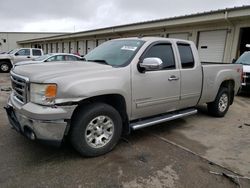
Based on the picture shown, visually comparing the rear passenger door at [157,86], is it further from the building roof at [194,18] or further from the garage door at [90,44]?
the garage door at [90,44]

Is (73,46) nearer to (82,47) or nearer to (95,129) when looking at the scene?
(82,47)

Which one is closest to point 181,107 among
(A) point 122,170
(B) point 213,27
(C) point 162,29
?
(A) point 122,170

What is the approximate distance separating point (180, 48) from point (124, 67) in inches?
65.8

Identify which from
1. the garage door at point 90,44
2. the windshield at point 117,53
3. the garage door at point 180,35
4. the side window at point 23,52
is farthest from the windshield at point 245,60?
the garage door at point 90,44

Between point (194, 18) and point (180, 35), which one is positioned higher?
point (194, 18)

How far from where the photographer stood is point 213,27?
42.3 ft

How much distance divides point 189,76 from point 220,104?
1.88m

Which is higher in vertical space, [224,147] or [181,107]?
[181,107]

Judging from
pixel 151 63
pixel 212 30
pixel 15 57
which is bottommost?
pixel 15 57

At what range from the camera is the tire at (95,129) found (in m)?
3.30

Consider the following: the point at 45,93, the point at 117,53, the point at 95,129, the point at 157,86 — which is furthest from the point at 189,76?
the point at 45,93

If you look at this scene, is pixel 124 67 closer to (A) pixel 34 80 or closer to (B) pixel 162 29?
(A) pixel 34 80

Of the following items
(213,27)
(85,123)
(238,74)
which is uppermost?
(213,27)

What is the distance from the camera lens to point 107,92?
3441 millimetres
